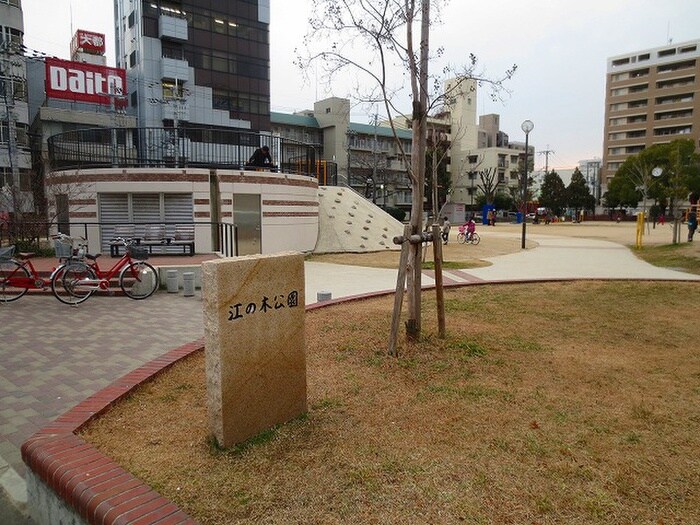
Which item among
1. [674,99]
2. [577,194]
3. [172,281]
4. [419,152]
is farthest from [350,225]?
[674,99]

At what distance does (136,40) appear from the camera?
43.3 m

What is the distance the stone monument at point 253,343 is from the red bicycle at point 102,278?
20.1 ft

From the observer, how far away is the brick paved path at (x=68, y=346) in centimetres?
438

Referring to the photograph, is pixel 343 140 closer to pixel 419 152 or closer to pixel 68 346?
pixel 419 152

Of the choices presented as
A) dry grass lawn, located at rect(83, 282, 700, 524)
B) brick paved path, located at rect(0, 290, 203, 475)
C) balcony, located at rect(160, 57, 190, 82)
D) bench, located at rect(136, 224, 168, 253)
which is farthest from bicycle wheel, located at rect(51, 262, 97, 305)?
balcony, located at rect(160, 57, 190, 82)

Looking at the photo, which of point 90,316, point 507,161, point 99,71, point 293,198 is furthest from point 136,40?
point 507,161

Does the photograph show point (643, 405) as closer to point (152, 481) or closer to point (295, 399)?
point (295, 399)

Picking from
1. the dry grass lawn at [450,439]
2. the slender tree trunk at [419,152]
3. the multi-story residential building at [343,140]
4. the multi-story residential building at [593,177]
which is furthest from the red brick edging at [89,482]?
the multi-story residential building at [593,177]

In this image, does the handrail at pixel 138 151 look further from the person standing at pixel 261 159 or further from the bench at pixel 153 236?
the bench at pixel 153 236

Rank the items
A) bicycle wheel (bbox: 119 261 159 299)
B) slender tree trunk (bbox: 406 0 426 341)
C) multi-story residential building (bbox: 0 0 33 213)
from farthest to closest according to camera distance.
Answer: multi-story residential building (bbox: 0 0 33 213), bicycle wheel (bbox: 119 261 159 299), slender tree trunk (bbox: 406 0 426 341)

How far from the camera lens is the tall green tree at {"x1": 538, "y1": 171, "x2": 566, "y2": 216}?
7028 cm

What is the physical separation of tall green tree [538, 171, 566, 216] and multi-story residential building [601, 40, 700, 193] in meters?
21.2

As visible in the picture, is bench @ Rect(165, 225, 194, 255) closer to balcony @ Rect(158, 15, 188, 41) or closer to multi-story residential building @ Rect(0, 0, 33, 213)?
multi-story residential building @ Rect(0, 0, 33, 213)

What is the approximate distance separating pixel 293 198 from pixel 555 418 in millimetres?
15040
